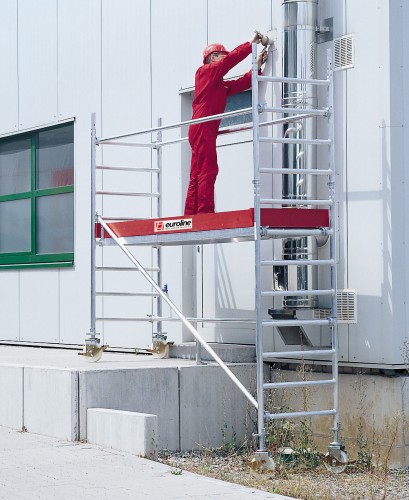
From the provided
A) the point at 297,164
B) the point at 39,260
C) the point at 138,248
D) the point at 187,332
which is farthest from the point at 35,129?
the point at 297,164

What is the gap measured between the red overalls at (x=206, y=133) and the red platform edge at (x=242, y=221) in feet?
1.46

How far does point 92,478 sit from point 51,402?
2194 mm

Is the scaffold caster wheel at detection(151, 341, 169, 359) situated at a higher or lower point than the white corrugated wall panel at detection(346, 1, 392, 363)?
lower

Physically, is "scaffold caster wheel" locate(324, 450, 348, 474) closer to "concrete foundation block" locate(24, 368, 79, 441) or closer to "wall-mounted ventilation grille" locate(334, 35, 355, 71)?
"concrete foundation block" locate(24, 368, 79, 441)

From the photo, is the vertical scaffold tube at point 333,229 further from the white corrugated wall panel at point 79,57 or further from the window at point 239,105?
the white corrugated wall panel at point 79,57

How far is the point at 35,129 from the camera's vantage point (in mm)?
15352

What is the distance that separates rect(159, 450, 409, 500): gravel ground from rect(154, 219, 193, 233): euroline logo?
6.82 feet

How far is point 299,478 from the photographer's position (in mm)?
9047

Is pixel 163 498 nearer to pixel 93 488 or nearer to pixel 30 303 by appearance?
pixel 93 488

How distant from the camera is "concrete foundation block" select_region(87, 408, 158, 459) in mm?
9469

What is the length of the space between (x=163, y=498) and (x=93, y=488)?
0.63 meters

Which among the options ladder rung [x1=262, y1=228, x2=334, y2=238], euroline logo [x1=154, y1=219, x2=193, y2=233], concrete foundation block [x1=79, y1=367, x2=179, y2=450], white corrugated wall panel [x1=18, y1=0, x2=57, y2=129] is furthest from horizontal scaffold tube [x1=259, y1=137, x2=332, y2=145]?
white corrugated wall panel [x1=18, y1=0, x2=57, y2=129]

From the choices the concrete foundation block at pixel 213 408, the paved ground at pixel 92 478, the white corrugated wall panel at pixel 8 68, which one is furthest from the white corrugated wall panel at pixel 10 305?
the paved ground at pixel 92 478

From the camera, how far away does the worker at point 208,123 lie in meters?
11.0
